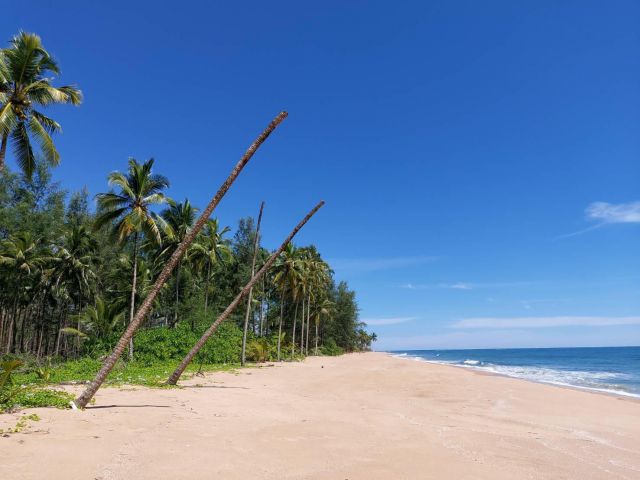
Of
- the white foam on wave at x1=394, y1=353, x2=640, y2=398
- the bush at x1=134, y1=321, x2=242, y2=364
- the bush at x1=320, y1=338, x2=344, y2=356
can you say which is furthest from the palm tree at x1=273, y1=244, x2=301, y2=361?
the bush at x1=320, y1=338, x2=344, y2=356

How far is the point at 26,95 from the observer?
14117 mm

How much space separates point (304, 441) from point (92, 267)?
3324 centimetres

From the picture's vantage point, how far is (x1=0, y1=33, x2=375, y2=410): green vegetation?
14195 millimetres

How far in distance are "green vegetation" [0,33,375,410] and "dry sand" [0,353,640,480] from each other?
217 centimetres

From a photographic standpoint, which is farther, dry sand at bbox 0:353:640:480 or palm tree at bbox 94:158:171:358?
palm tree at bbox 94:158:171:358

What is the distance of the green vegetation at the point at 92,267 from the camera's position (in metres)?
14.2

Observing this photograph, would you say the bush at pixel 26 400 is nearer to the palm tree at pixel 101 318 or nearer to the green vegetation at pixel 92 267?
the green vegetation at pixel 92 267

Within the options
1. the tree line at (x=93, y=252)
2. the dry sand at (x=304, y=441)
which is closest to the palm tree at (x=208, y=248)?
the tree line at (x=93, y=252)

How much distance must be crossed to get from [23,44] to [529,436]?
18.2 meters

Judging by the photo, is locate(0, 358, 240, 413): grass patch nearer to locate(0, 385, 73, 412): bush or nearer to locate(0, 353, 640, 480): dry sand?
locate(0, 385, 73, 412): bush

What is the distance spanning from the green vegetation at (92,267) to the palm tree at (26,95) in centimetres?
3

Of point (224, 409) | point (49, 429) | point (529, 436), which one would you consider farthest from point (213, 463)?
point (529, 436)

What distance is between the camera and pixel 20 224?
1187 inches

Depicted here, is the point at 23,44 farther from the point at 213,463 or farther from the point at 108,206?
the point at 213,463
